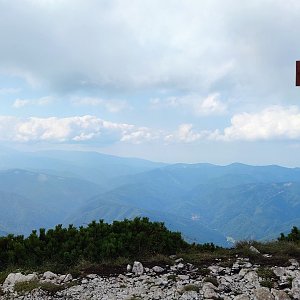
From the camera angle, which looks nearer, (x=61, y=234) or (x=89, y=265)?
(x=89, y=265)

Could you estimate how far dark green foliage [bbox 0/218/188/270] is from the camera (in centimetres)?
1104

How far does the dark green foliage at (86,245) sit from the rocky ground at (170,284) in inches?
46.5

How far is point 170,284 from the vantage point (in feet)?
28.8

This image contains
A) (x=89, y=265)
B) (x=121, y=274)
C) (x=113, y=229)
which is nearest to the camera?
(x=121, y=274)

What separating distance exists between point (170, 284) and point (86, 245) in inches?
150

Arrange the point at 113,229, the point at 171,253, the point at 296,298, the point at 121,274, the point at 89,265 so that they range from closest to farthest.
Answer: the point at 296,298 < the point at 121,274 < the point at 89,265 < the point at 171,253 < the point at 113,229

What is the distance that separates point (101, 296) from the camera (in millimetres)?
8250

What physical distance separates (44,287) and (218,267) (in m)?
4.70

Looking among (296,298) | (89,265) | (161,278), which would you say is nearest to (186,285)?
(161,278)

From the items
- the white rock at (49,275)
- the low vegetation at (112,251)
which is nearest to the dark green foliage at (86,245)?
the low vegetation at (112,251)

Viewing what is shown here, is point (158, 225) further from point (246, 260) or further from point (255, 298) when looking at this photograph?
point (255, 298)

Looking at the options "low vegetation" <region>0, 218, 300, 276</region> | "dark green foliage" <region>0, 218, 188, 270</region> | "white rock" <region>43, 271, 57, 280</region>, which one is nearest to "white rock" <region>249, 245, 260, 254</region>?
"low vegetation" <region>0, 218, 300, 276</region>

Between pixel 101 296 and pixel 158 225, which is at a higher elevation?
pixel 158 225

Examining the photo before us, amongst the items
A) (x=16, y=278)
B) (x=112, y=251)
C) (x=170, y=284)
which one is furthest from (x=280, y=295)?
(x=16, y=278)
